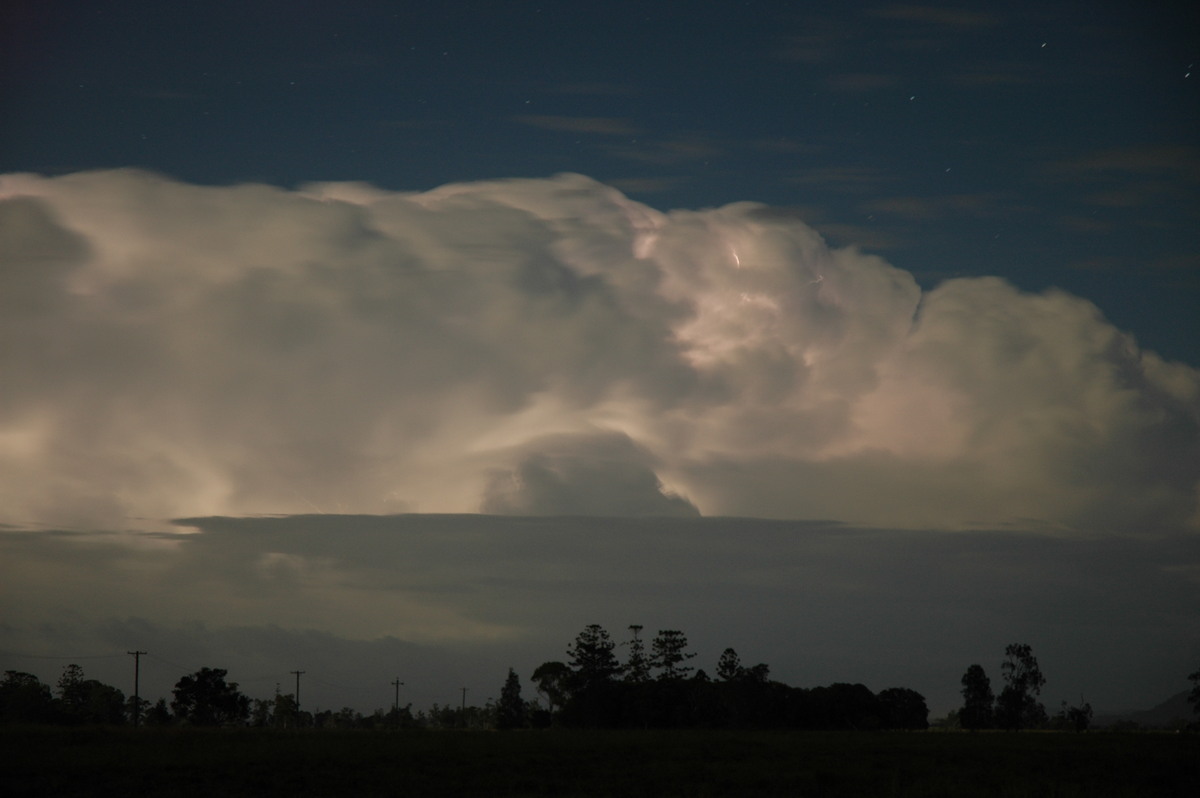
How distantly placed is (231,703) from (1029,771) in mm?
93668

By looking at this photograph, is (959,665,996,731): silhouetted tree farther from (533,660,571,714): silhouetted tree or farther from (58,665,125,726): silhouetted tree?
(58,665,125,726): silhouetted tree

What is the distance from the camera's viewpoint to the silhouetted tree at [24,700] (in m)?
116

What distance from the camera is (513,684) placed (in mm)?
156875

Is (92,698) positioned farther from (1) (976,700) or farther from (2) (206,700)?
(1) (976,700)

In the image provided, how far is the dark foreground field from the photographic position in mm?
41406

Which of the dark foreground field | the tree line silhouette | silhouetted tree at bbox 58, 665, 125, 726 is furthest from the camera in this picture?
silhouetted tree at bbox 58, 665, 125, 726

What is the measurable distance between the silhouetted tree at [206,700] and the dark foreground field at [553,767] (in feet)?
171

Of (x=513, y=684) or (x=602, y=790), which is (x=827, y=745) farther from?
(x=513, y=684)

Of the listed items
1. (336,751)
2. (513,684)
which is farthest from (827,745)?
(513,684)

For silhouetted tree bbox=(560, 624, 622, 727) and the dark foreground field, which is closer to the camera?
the dark foreground field

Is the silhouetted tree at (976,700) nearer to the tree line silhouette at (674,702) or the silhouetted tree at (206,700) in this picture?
the tree line silhouette at (674,702)

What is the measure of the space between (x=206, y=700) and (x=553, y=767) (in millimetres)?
79049

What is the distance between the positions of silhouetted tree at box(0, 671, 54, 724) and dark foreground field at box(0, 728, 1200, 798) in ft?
202

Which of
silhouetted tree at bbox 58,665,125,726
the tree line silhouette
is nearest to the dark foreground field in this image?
the tree line silhouette
